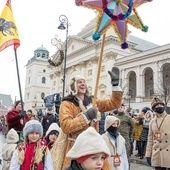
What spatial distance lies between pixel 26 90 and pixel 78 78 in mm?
80738

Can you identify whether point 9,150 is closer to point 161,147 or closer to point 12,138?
point 12,138

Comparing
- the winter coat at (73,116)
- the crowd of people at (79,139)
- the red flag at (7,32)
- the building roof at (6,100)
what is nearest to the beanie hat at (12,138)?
the crowd of people at (79,139)

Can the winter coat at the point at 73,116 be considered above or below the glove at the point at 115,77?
below

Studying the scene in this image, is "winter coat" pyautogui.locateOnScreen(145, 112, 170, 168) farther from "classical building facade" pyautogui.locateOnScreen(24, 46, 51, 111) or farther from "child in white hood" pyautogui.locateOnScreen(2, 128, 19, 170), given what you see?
"classical building facade" pyautogui.locateOnScreen(24, 46, 51, 111)

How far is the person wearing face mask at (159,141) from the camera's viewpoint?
4383mm

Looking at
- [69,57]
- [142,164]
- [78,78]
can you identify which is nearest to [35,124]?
[78,78]

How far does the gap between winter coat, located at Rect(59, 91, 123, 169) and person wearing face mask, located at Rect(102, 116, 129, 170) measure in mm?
1238

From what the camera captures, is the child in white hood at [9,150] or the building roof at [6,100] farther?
the building roof at [6,100]

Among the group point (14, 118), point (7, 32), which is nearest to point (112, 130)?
point (14, 118)

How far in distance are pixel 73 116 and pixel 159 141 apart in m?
2.21

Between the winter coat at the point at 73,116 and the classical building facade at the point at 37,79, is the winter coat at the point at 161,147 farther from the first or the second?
the classical building facade at the point at 37,79

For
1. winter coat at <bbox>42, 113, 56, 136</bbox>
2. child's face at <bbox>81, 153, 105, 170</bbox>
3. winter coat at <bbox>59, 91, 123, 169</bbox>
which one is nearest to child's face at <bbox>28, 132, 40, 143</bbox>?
winter coat at <bbox>59, 91, 123, 169</bbox>

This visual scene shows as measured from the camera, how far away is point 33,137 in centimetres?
341

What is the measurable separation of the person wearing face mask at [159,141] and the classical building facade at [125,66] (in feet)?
56.8
